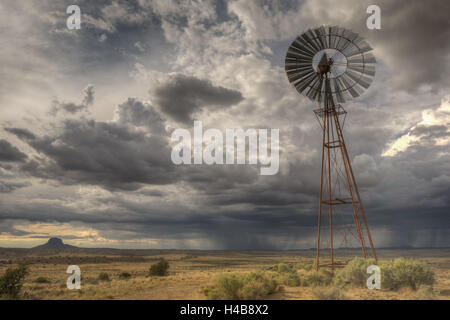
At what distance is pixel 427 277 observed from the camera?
1897 centimetres

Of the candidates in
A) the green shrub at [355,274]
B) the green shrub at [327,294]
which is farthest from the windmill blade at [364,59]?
the green shrub at [327,294]

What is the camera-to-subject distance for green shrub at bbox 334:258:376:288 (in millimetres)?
19938

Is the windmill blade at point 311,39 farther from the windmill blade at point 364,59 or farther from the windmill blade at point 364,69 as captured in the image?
the windmill blade at point 364,69

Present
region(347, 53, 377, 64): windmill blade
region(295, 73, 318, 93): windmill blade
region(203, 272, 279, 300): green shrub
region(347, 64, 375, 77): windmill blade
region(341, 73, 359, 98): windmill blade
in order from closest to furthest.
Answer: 1. region(203, 272, 279, 300): green shrub
2. region(347, 53, 377, 64): windmill blade
3. region(347, 64, 375, 77): windmill blade
4. region(341, 73, 359, 98): windmill blade
5. region(295, 73, 318, 93): windmill blade

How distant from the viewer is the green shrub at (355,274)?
19.9 m

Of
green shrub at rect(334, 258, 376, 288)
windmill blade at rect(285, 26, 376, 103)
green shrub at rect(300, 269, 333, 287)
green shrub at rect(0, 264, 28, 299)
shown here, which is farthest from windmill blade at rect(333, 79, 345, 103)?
green shrub at rect(0, 264, 28, 299)

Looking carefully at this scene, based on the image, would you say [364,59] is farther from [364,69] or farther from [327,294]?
[327,294]

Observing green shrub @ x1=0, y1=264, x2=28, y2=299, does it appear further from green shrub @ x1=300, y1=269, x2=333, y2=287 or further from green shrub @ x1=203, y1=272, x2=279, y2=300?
green shrub @ x1=300, y1=269, x2=333, y2=287

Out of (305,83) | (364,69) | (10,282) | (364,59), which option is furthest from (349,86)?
(10,282)
